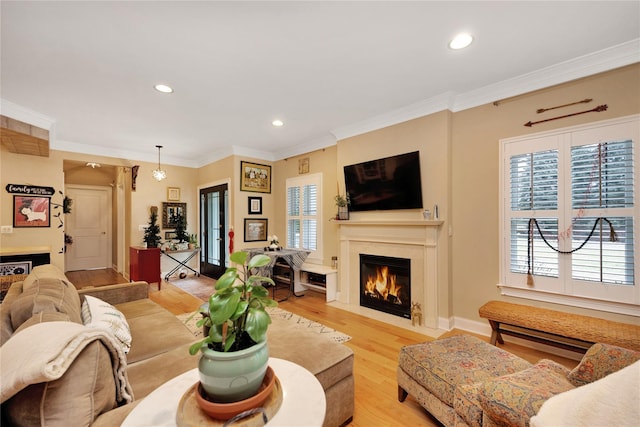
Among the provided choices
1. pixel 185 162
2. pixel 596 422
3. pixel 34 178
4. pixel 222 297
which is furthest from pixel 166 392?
pixel 185 162

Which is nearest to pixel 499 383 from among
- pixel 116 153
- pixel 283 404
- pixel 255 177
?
pixel 283 404

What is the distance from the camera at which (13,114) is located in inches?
129

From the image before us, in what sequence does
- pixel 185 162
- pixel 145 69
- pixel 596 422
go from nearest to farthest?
pixel 596 422, pixel 145 69, pixel 185 162

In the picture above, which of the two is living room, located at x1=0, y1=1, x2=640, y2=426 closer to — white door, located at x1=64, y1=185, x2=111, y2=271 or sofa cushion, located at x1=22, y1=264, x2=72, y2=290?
sofa cushion, located at x1=22, y1=264, x2=72, y2=290

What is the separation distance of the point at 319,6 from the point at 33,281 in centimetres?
270

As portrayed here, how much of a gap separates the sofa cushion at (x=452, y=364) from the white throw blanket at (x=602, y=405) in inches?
31.2

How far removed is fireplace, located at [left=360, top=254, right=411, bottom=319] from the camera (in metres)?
3.52

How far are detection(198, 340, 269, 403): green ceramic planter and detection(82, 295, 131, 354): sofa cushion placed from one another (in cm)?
92

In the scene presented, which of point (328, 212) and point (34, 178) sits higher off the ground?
point (34, 178)

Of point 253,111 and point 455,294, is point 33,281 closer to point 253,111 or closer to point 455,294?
point 253,111

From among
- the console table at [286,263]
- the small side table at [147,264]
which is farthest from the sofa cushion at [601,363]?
the small side table at [147,264]

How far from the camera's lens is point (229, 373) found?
2.85 ft

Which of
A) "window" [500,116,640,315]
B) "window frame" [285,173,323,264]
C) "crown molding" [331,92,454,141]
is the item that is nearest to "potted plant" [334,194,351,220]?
"window frame" [285,173,323,264]

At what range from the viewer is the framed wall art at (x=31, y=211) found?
168 inches
